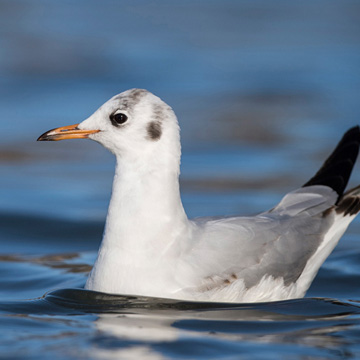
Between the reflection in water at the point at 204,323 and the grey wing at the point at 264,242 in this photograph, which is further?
the grey wing at the point at 264,242

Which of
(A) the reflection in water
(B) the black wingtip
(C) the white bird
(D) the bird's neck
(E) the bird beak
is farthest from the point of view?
(B) the black wingtip

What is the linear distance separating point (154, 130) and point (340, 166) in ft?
7.37

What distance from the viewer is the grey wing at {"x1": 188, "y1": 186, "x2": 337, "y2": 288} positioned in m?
6.84

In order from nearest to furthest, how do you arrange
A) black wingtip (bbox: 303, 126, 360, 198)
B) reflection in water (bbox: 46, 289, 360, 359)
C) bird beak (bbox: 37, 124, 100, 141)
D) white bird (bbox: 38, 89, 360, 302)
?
reflection in water (bbox: 46, 289, 360, 359), white bird (bbox: 38, 89, 360, 302), bird beak (bbox: 37, 124, 100, 141), black wingtip (bbox: 303, 126, 360, 198)

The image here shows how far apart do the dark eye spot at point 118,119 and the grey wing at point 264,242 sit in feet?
2.98

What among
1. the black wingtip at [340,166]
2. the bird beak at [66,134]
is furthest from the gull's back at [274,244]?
the bird beak at [66,134]

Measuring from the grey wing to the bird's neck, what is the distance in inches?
9.2

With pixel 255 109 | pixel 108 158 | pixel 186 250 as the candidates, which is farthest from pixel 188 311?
pixel 255 109

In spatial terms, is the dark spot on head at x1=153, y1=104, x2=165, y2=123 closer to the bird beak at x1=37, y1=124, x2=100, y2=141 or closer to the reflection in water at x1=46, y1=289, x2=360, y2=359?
the bird beak at x1=37, y1=124, x2=100, y2=141

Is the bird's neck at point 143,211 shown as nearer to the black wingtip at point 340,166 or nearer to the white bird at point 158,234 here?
the white bird at point 158,234

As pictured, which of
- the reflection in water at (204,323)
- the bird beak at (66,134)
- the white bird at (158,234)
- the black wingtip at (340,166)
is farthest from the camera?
the black wingtip at (340,166)

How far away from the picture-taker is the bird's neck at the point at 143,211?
679cm

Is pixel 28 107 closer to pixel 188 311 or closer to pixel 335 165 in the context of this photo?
pixel 335 165

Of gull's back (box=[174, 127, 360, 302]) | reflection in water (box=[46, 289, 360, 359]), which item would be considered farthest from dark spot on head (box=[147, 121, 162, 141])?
reflection in water (box=[46, 289, 360, 359])
